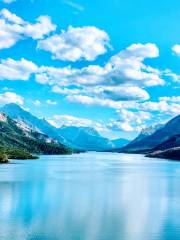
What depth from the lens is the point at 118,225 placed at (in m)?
68.9

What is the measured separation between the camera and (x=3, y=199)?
307 feet

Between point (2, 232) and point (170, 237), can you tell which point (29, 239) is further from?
point (170, 237)

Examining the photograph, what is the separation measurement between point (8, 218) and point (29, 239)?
14538 mm

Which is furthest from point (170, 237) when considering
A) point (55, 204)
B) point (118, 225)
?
→ point (55, 204)

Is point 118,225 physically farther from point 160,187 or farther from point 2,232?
point 160,187

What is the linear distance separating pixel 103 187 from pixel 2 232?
218 ft

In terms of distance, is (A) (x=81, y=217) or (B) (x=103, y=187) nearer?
(A) (x=81, y=217)

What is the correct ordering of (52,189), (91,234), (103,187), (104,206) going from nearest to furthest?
1. (91,234)
2. (104,206)
3. (52,189)
4. (103,187)

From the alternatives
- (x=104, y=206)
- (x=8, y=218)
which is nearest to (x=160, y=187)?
(x=104, y=206)

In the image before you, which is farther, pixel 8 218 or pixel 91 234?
pixel 8 218

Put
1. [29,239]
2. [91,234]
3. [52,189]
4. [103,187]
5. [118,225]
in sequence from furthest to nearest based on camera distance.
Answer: [103,187], [52,189], [118,225], [91,234], [29,239]

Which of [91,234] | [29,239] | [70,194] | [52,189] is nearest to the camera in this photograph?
[29,239]

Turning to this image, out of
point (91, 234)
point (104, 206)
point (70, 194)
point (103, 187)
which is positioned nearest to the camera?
point (91, 234)

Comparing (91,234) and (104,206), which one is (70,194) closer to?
(104,206)
